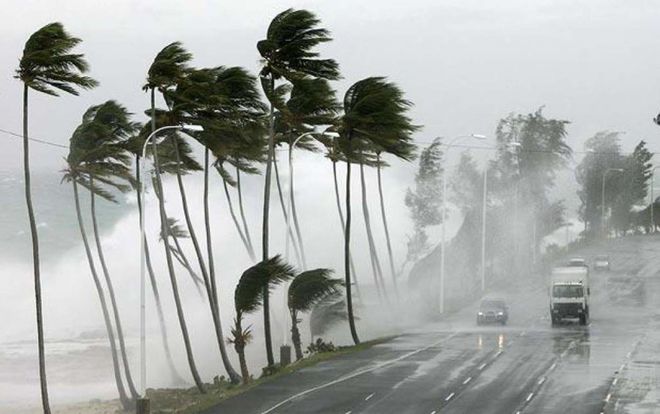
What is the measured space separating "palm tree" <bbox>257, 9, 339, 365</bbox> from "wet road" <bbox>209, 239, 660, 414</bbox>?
6.81m

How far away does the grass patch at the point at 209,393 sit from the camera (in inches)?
1811

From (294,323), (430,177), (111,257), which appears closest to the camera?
(294,323)

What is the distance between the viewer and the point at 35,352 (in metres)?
89.8

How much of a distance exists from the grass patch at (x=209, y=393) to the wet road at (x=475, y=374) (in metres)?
0.87

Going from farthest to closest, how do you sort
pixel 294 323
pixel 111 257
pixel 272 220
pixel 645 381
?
pixel 272 220 → pixel 111 257 → pixel 294 323 → pixel 645 381

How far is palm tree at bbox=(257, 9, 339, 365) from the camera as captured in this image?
2182 inches

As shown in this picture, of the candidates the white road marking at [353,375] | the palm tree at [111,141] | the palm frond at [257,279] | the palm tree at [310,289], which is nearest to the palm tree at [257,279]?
the palm frond at [257,279]

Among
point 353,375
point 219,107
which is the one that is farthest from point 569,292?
point 219,107

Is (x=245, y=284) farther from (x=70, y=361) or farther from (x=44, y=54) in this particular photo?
(x=70, y=361)

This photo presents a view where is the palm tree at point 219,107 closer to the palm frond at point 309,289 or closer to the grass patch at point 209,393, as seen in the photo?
the grass patch at point 209,393

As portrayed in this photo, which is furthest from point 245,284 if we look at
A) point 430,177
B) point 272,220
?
point 272,220

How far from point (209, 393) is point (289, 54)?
15.9 metres

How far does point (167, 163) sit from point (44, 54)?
1048 inches

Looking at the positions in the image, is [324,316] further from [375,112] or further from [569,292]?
[569,292]
